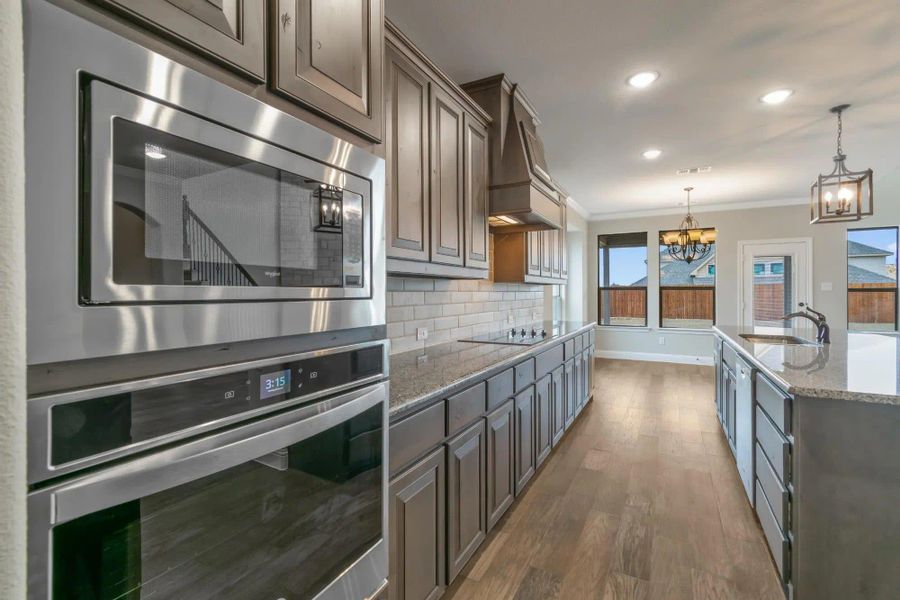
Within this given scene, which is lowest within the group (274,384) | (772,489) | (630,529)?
(630,529)

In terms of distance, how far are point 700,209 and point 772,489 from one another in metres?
6.08

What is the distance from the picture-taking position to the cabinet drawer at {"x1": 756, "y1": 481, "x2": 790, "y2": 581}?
1777 mm

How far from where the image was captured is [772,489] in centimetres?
198

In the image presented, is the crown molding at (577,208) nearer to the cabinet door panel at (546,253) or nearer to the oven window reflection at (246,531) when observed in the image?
the cabinet door panel at (546,253)

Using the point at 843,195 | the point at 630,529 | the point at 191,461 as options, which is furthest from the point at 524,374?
the point at 843,195

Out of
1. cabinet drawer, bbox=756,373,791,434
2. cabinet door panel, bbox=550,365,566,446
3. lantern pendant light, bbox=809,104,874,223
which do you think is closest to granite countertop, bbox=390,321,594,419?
cabinet door panel, bbox=550,365,566,446

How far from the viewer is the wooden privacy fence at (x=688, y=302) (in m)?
7.02

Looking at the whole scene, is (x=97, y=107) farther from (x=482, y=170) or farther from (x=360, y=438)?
(x=482, y=170)

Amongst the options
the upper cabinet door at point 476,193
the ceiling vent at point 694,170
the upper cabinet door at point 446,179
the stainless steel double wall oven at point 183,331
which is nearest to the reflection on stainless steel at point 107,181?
the stainless steel double wall oven at point 183,331

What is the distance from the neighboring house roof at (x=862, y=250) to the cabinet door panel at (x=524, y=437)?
21.2 ft

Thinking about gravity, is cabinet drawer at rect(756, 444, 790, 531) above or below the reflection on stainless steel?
below

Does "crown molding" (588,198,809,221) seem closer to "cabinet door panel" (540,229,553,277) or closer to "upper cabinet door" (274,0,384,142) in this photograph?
"cabinet door panel" (540,229,553,277)

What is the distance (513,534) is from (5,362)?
2371 mm

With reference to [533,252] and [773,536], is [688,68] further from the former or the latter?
[773,536]
